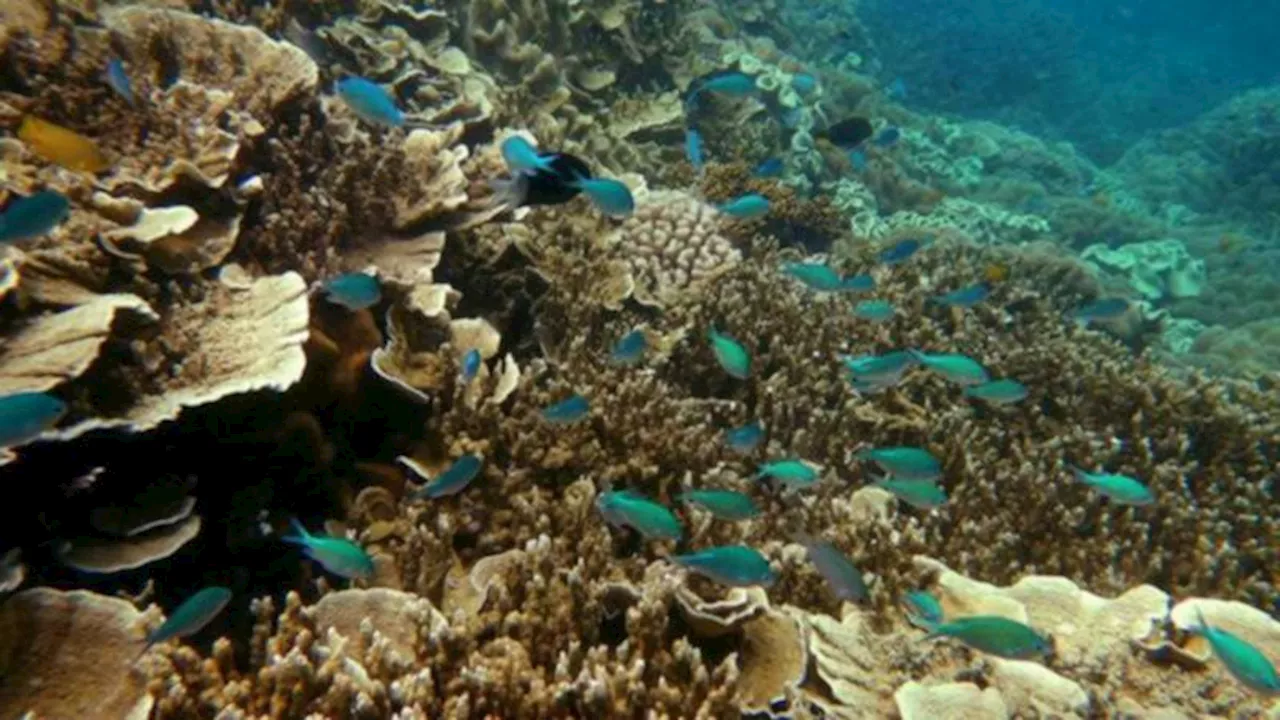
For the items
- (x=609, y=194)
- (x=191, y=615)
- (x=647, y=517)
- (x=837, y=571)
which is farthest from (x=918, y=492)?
(x=191, y=615)

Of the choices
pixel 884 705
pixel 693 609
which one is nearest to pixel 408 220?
pixel 693 609

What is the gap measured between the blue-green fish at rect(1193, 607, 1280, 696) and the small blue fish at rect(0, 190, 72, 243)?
15.0 ft

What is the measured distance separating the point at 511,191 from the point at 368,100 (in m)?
0.98

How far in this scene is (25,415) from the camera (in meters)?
2.52

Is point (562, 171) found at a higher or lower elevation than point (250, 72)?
higher

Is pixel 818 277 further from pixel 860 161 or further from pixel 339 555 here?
pixel 860 161

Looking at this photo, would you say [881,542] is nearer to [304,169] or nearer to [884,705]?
[884,705]

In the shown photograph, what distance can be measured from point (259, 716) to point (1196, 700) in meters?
3.87

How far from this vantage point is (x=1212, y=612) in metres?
3.96

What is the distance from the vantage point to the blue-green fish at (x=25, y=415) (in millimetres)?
2502

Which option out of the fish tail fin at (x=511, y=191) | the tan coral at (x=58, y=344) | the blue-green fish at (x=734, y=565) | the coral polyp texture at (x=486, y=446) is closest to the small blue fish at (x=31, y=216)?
the coral polyp texture at (x=486, y=446)

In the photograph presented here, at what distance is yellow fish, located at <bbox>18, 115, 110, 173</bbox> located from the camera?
378 centimetres

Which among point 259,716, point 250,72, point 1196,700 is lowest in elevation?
point 259,716

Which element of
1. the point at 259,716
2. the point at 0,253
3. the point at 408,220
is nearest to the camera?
the point at 259,716
